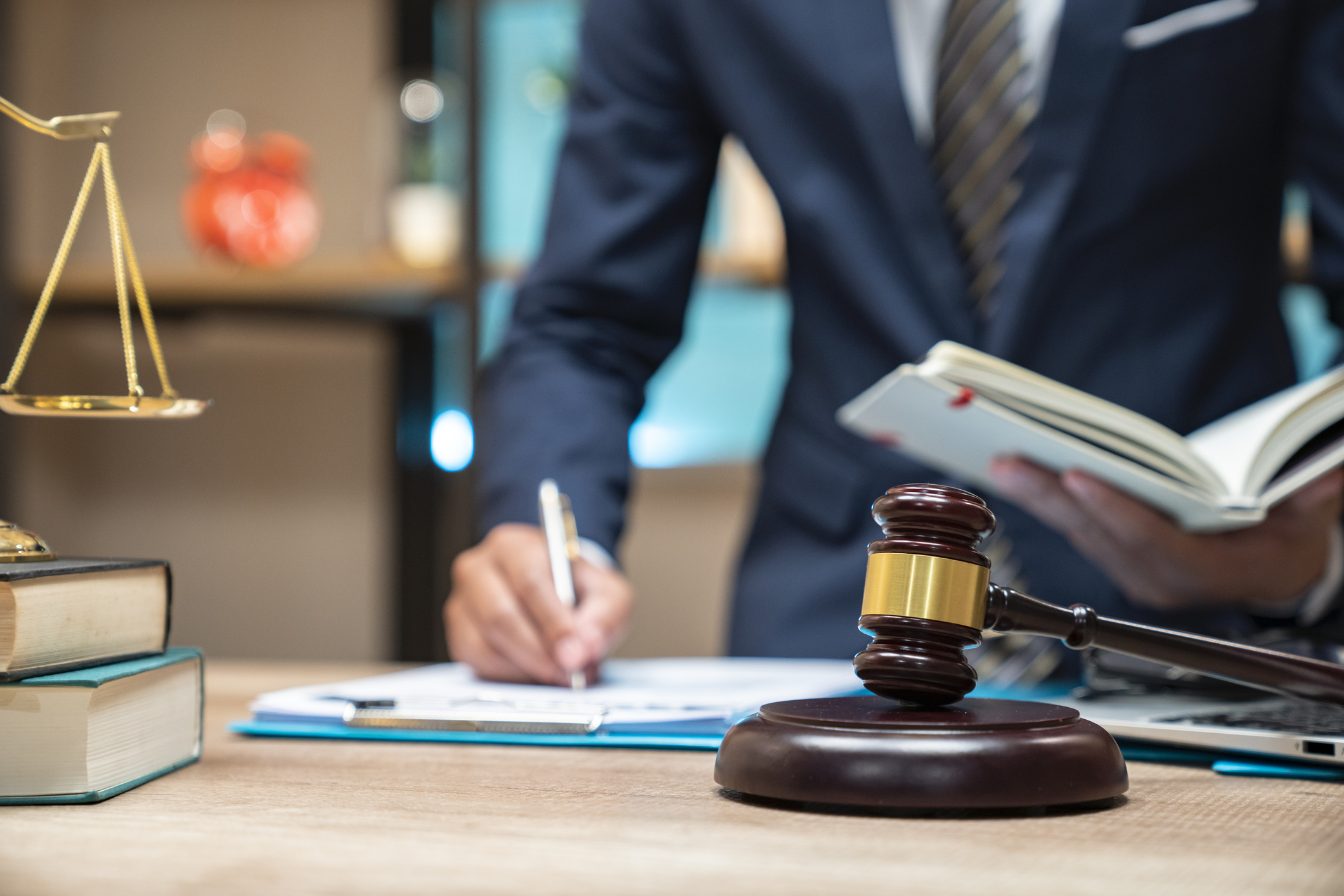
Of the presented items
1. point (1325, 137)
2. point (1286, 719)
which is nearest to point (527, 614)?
point (1286, 719)

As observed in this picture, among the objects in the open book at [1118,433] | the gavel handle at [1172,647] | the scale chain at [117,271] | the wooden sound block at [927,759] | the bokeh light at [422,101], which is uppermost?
the bokeh light at [422,101]

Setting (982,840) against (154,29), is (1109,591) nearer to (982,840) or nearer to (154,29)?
(982,840)

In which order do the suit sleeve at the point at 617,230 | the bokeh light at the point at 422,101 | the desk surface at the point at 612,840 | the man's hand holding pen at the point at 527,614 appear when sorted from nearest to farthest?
the desk surface at the point at 612,840
the man's hand holding pen at the point at 527,614
the suit sleeve at the point at 617,230
the bokeh light at the point at 422,101

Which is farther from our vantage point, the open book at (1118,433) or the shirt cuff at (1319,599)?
the shirt cuff at (1319,599)

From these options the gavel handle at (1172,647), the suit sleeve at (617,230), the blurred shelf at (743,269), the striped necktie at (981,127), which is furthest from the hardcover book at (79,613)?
the blurred shelf at (743,269)

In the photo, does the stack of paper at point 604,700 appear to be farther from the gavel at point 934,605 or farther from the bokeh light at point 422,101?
the bokeh light at point 422,101

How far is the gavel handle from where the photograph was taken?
52cm

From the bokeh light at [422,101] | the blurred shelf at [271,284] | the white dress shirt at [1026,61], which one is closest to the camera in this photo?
the white dress shirt at [1026,61]

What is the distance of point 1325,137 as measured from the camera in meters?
1.06

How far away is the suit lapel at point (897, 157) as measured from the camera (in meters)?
1.06

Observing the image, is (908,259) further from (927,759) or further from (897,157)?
(927,759)

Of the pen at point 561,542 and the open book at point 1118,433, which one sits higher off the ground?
the open book at point 1118,433

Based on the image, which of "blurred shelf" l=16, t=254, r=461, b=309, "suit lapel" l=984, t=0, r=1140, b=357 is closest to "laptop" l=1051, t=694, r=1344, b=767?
"suit lapel" l=984, t=0, r=1140, b=357

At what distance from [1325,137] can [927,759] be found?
86cm
